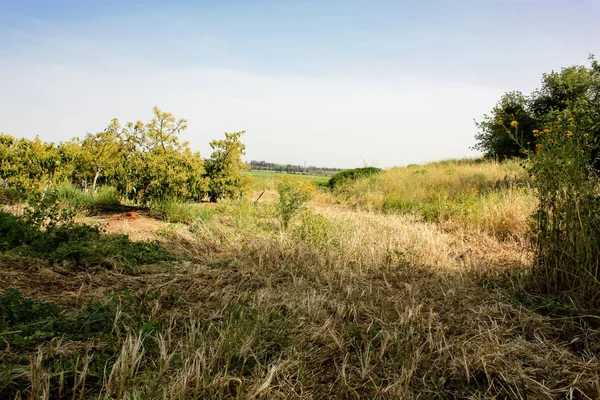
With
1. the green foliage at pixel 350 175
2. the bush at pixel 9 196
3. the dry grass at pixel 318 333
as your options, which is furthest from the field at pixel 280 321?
the green foliage at pixel 350 175

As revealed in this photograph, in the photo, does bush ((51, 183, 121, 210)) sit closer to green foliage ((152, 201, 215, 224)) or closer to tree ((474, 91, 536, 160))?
green foliage ((152, 201, 215, 224))

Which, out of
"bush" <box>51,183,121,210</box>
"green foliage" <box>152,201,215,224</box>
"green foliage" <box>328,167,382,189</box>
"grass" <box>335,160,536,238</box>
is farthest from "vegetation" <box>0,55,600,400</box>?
"green foliage" <box>328,167,382,189</box>

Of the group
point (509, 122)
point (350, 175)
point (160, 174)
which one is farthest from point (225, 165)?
point (509, 122)

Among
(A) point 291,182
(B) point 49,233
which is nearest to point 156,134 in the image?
(A) point 291,182

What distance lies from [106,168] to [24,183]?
1.56m

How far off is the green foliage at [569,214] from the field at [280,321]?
248mm

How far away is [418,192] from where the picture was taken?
10633 mm

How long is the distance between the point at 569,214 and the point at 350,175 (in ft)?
43.6

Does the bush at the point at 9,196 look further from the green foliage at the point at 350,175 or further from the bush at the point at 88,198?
the green foliage at the point at 350,175

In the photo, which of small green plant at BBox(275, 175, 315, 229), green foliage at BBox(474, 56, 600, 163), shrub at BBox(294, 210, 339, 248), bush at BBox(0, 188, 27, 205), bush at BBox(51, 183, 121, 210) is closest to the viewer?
shrub at BBox(294, 210, 339, 248)

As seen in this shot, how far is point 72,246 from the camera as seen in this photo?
3.78 metres

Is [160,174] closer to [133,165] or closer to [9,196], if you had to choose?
[133,165]

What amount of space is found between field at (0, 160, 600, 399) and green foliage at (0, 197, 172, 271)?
0.07 ft

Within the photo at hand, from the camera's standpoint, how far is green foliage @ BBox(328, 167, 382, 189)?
1531cm
